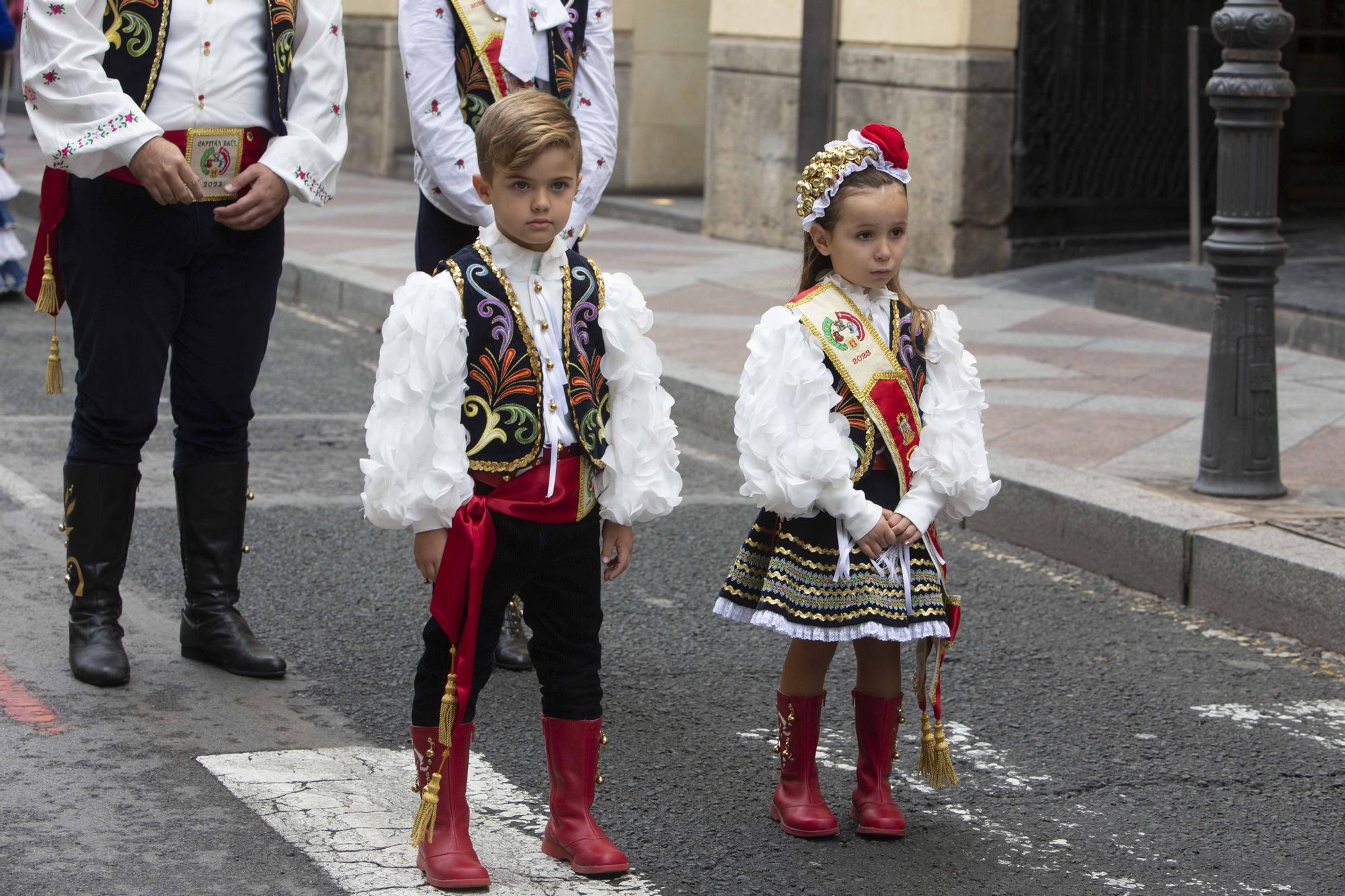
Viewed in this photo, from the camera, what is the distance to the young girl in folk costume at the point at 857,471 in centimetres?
346

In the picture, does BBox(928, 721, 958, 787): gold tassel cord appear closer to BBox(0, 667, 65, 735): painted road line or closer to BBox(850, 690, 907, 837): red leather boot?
BBox(850, 690, 907, 837): red leather boot

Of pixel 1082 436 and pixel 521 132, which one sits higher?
pixel 521 132

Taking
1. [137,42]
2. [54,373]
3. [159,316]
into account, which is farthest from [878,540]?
[54,373]

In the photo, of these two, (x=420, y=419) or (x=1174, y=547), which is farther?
(x=1174, y=547)

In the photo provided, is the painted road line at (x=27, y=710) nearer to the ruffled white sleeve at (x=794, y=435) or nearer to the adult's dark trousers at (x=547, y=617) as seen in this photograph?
the adult's dark trousers at (x=547, y=617)

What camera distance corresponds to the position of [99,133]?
13.2 feet

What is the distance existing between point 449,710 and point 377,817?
18.1 inches

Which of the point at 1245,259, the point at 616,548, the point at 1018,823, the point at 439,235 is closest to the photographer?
the point at 616,548

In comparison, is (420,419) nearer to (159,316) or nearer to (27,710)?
(159,316)

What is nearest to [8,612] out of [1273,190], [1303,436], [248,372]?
[248,372]

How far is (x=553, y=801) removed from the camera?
3418mm

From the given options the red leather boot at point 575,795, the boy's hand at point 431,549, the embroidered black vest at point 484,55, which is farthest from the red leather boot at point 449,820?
the embroidered black vest at point 484,55

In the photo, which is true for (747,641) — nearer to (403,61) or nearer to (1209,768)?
(1209,768)

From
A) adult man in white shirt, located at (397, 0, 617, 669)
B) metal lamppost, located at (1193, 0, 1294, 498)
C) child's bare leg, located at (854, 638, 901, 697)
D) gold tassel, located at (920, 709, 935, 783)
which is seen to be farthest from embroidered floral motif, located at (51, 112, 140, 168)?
metal lamppost, located at (1193, 0, 1294, 498)
